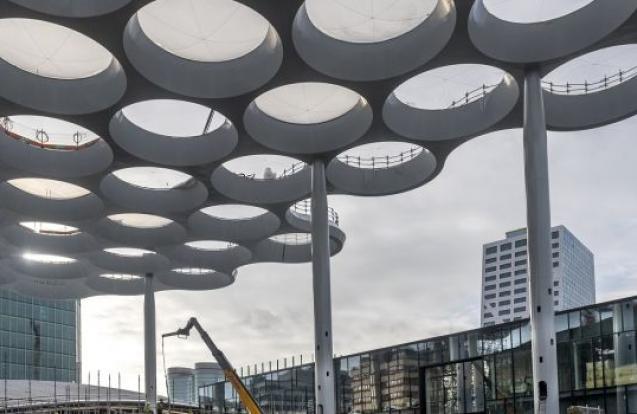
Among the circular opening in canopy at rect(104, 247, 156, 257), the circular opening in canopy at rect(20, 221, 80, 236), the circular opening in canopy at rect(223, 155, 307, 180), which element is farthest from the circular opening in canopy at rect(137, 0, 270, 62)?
the circular opening in canopy at rect(104, 247, 156, 257)

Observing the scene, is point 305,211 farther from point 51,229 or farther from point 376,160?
point 51,229

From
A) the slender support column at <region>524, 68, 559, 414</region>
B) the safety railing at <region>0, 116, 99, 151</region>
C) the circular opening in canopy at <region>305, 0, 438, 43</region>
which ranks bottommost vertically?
the slender support column at <region>524, 68, 559, 414</region>

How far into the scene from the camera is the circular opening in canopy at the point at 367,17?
29.7 meters

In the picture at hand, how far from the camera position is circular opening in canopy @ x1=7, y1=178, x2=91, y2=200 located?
45.1m

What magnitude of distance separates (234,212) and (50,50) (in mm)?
19558

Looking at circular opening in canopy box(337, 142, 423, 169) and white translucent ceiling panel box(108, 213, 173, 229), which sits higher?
circular opening in canopy box(337, 142, 423, 169)

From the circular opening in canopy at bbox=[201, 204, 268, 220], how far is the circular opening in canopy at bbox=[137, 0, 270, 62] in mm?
16433

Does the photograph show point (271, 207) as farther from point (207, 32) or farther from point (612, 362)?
point (612, 362)

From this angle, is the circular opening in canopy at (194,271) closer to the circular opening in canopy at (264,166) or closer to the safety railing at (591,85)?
the circular opening in canopy at (264,166)

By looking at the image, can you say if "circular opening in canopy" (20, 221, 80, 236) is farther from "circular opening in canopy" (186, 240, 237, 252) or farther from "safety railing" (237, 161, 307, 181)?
"safety railing" (237, 161, 307, 181)

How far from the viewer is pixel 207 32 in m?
30.9

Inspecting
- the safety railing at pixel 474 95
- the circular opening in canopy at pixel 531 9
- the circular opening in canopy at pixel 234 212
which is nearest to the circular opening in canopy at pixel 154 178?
the circular opening in canopy at pixel 234 212

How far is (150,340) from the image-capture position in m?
58.2

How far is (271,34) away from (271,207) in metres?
15.8
